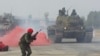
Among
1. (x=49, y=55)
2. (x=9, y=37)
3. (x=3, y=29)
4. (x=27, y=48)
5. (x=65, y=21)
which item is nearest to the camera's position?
(x=27, y=48)

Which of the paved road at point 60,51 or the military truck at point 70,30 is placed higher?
the military truck at point 70,30

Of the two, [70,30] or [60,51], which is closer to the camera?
[60,51]

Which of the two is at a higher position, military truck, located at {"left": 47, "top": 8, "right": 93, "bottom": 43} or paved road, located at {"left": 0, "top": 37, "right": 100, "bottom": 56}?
military truck, located at {"left": 47, "top": 8, "right": 93, "bottom": 43}

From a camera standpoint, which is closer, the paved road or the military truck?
the paved road

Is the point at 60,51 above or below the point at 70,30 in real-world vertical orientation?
below

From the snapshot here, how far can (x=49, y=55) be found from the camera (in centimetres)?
2012

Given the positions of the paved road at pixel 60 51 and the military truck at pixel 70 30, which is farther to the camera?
the military truck at pixel 70 30

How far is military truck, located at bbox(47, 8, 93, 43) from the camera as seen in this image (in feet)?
114

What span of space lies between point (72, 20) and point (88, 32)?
196cm

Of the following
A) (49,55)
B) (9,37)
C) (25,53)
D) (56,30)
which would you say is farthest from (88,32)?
(25,53)

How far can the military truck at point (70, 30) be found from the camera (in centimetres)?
3478

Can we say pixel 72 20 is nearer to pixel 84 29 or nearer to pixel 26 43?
pixel 84 29

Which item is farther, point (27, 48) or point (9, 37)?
point (9, 37)

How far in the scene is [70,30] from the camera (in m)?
35.1
